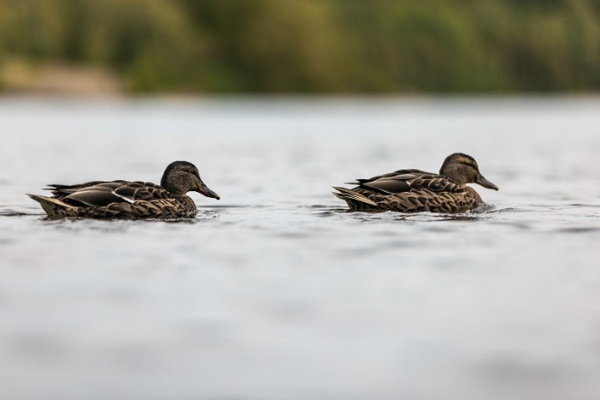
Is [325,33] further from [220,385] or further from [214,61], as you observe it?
[220,385]

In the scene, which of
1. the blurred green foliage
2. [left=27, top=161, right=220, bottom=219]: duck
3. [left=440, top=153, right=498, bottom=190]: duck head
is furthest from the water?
the blurred green foliage

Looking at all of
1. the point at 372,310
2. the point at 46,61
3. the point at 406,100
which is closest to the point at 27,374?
the point at 372,310

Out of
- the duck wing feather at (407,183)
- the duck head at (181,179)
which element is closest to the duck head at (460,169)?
the duck wing feather at (407,183)

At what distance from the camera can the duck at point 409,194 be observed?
1322 cm

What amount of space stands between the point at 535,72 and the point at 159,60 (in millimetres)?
44929

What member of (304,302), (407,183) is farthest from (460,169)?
(304,302)

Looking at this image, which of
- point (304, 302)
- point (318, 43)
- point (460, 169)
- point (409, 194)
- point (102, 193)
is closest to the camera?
point (304, 302)

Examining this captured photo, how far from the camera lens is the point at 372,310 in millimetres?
7641

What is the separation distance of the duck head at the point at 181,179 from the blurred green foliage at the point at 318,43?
85849mm

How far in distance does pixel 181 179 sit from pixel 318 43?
102998 millimetres

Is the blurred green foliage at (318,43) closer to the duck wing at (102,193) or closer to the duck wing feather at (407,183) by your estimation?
the duck wing feather at (407,183)

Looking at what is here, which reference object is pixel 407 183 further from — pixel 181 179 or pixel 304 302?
pixel 304 302

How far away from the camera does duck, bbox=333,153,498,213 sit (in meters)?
13.2

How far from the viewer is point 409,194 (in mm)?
13289
